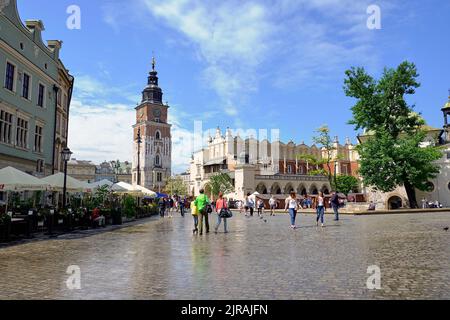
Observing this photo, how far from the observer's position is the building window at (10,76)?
23.3 metres

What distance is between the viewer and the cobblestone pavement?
5.71 m

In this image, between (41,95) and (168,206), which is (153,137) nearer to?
(168,206)

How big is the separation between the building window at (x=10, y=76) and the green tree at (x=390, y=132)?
32185mm

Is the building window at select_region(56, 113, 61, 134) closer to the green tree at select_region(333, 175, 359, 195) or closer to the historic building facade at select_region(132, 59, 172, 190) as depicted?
the green tree at select_region(333, 175, 359, 195)

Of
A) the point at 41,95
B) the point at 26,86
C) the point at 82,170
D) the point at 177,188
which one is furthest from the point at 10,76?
the point at 82,170

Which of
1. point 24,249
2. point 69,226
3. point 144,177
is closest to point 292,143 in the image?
point 144,177

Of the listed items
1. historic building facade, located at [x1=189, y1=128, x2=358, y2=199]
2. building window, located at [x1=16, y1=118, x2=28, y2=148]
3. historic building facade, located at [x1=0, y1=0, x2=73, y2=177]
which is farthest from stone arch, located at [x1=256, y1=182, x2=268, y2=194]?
building window, located at [x1=16, y1=118, x2=28, y2=148]

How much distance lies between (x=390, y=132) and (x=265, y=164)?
40077mm

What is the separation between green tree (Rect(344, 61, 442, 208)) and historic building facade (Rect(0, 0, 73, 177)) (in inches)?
1181

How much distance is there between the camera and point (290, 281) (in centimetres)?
643

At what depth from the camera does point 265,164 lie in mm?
79500

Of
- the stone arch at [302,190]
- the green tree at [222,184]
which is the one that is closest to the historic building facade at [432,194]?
the stone arch at [302,190]

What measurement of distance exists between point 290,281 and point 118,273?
132 inches
